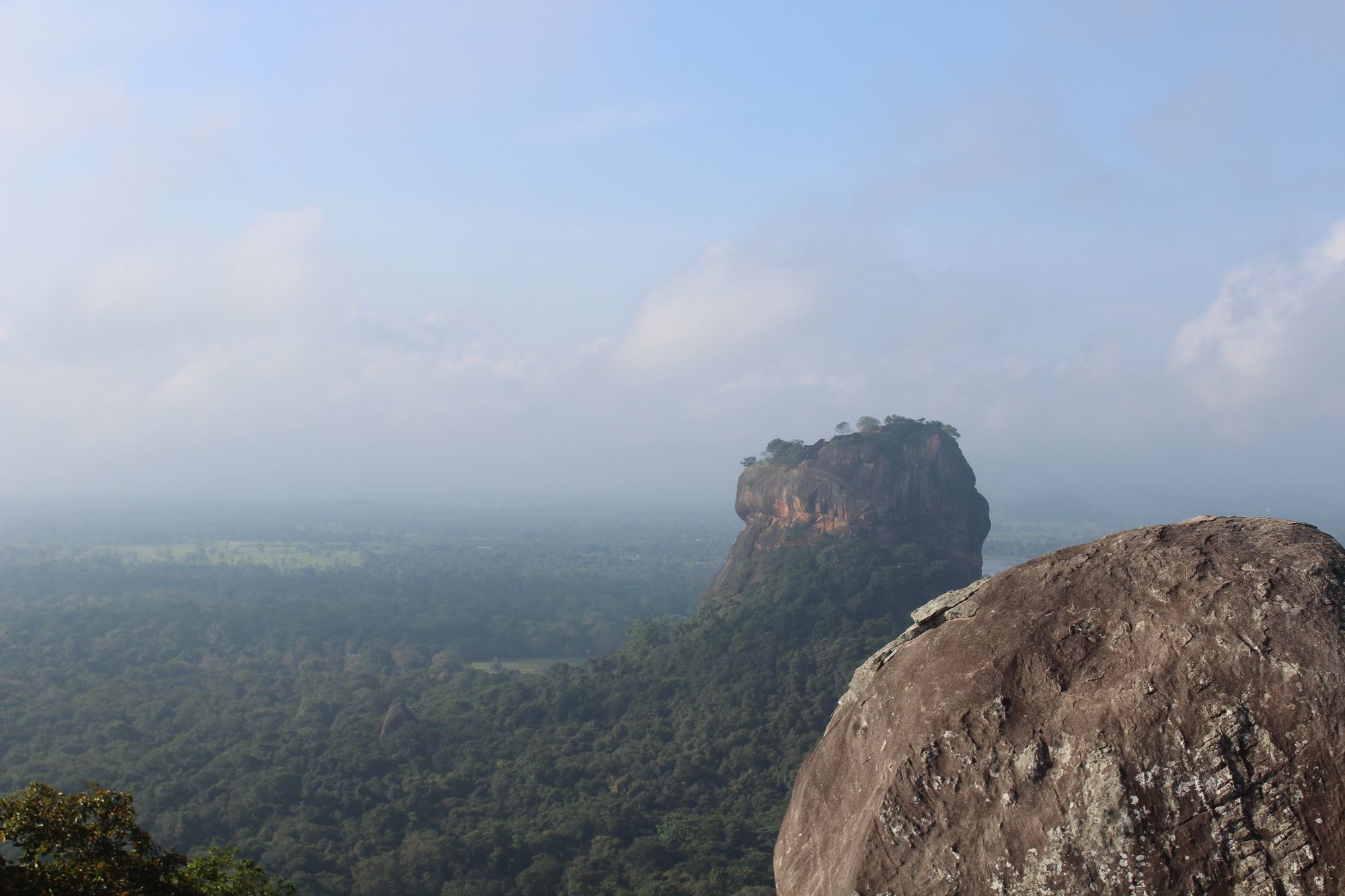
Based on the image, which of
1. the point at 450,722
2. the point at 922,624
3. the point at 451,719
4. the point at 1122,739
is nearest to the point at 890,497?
the point at 451,719

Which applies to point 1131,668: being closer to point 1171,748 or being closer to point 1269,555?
point 1171,748

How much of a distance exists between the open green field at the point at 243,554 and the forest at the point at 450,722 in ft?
110

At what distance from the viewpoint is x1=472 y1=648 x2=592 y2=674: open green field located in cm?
7662

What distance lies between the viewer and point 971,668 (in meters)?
7.64

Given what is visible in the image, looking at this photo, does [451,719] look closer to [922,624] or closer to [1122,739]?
[922,624]

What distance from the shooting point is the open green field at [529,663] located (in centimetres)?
7662

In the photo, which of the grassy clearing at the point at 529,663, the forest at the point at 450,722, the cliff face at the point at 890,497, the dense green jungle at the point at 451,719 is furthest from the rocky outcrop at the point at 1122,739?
the grassy clearing at the point at 529,663

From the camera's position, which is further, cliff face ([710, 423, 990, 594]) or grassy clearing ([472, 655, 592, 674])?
grassy clearing ([472, 655, 592, 674])

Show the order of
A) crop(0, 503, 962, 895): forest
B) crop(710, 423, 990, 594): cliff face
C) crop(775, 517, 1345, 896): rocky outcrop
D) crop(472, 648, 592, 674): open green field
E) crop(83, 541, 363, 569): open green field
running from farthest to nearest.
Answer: crop(83, 541, 363, 569): open green field → crop(472, 648, 592, 674): open green field → crop(710, 423, 990, 594): cliff face → crop(0, 503, 962, 895): forest → crop(775, 517, 1345, 896): rocky outcrop

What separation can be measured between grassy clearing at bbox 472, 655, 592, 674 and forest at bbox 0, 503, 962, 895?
702 millimetres

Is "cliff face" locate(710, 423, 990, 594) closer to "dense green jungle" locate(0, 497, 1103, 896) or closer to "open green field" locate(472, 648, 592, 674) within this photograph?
"dense green jungle" locate(0, 497, 1103, 896)

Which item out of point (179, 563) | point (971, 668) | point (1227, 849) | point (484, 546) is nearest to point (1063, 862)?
point (1227, 849)

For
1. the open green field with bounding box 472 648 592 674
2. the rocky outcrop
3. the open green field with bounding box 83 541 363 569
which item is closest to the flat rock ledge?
the rocky outcrop

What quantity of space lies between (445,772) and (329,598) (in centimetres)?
6209
